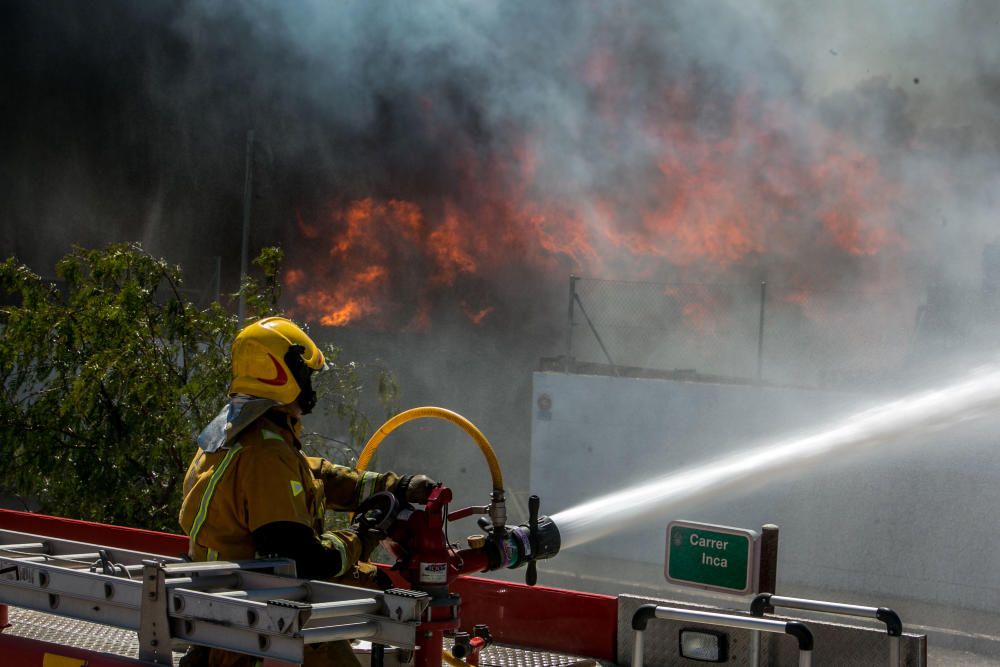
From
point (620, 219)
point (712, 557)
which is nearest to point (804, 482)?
point (620, 219)

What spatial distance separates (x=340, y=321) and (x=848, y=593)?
9456 millimetres

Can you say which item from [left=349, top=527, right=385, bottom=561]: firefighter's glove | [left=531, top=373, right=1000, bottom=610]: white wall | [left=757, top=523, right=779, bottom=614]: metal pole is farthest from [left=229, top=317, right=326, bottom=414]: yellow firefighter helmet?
[left=531, top=373, right=1000, bottom=610]: white wall

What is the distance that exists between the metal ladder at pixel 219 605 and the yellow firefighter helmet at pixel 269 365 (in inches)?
22.6

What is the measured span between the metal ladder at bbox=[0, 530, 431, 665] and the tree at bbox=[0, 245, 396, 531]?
184 inches

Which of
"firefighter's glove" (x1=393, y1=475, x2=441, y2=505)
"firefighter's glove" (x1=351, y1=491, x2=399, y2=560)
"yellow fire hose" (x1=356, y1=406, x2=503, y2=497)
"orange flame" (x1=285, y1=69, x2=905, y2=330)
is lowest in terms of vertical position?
"firefighter's glove" (x1=351, y1=491, x2=399, y2=560)

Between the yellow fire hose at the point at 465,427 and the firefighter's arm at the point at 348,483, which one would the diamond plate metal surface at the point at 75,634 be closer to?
the firefighter's arm at the point at 348,483

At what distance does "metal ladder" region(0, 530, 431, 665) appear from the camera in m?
2.26

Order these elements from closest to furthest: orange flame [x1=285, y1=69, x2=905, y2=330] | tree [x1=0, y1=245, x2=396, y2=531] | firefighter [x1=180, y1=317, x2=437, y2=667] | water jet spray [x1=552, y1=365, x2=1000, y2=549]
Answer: firefighter [x1=180, y1=317, x2=437, y2=667], tree [x1=0, y1=245, x2=396, y2=531], water jet spray [x1=552, y1=365, x2=1000, y2=549], orange flame [x1=285, y1=69, x2=905, y2=330]

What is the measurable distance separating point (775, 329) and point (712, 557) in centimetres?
1038

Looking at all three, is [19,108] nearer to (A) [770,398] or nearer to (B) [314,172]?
(B) [314,172]

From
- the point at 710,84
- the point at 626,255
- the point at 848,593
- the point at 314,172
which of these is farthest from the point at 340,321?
the point at 848,593

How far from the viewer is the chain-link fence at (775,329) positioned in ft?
39.1

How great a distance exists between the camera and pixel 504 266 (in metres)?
17.1

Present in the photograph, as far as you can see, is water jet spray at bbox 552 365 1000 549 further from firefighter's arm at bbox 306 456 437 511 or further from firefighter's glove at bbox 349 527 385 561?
firefighter's glove at bbox 349 527 385 561
